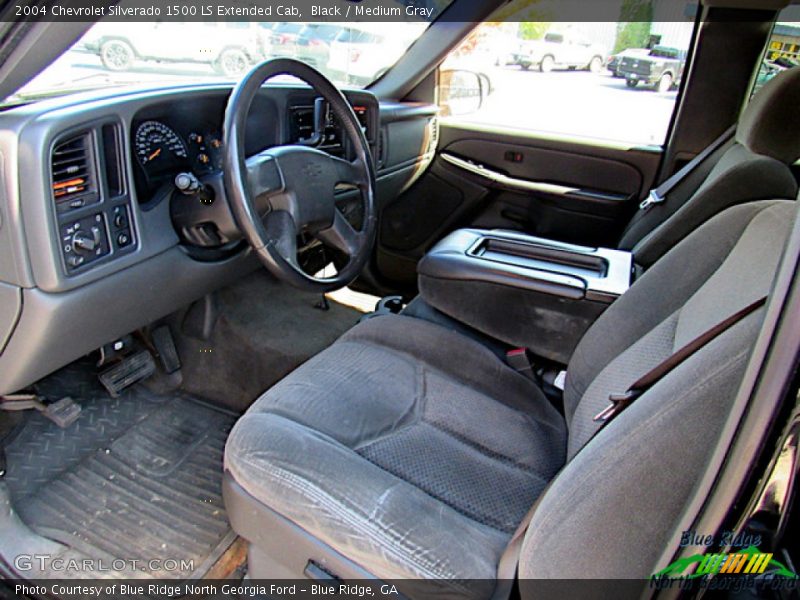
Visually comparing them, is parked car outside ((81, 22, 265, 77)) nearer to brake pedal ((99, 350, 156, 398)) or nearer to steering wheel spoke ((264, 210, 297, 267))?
steering wheel spoke ((264, 210, 297, 267))

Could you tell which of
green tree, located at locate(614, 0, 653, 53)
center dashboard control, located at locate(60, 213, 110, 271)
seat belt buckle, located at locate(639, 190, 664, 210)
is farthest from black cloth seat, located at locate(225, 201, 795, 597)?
green tree, located at locate(614, 0, 653, 53)

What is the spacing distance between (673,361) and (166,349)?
163 centimetres

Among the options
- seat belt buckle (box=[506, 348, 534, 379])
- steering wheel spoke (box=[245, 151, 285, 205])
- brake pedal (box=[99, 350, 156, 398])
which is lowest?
brake pedal (box=[99, 350, 156, 398])

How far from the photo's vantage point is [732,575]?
2.33ft

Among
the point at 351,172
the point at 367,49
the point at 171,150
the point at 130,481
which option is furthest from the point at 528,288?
the point at 367,49

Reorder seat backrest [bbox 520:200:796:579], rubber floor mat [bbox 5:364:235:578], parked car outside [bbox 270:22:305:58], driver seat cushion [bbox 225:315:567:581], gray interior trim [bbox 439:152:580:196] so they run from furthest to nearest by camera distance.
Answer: gray interior trim [bbox 439:152:580:196], parked car outside [bbox 270:22:305:58], rubber floor mat [bbox 5:364:235:578], driver seat cushion [bbox 225:315:567:581], seat backrest [bbox 520:200:796:579]

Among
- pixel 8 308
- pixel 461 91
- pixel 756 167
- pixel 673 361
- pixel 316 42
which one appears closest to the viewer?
pixel 673 361

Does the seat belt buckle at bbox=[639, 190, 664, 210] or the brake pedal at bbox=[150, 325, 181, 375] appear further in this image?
the seat belt buckle at bbox=[639, 190, 664, 210]

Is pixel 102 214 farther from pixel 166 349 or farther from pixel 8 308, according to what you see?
pixel 166 349

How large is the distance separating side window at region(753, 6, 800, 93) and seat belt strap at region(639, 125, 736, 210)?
0.21 meters

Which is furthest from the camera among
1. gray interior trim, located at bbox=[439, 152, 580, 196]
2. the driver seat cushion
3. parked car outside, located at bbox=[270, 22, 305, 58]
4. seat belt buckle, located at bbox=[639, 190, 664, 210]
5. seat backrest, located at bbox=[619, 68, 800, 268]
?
gray interior trim, located at bbox=[439, 152, 580, 196]

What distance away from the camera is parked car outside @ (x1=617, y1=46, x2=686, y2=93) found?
223 centimetres

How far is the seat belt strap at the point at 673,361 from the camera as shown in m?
0.75

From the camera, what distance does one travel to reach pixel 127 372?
1849 millimetres
